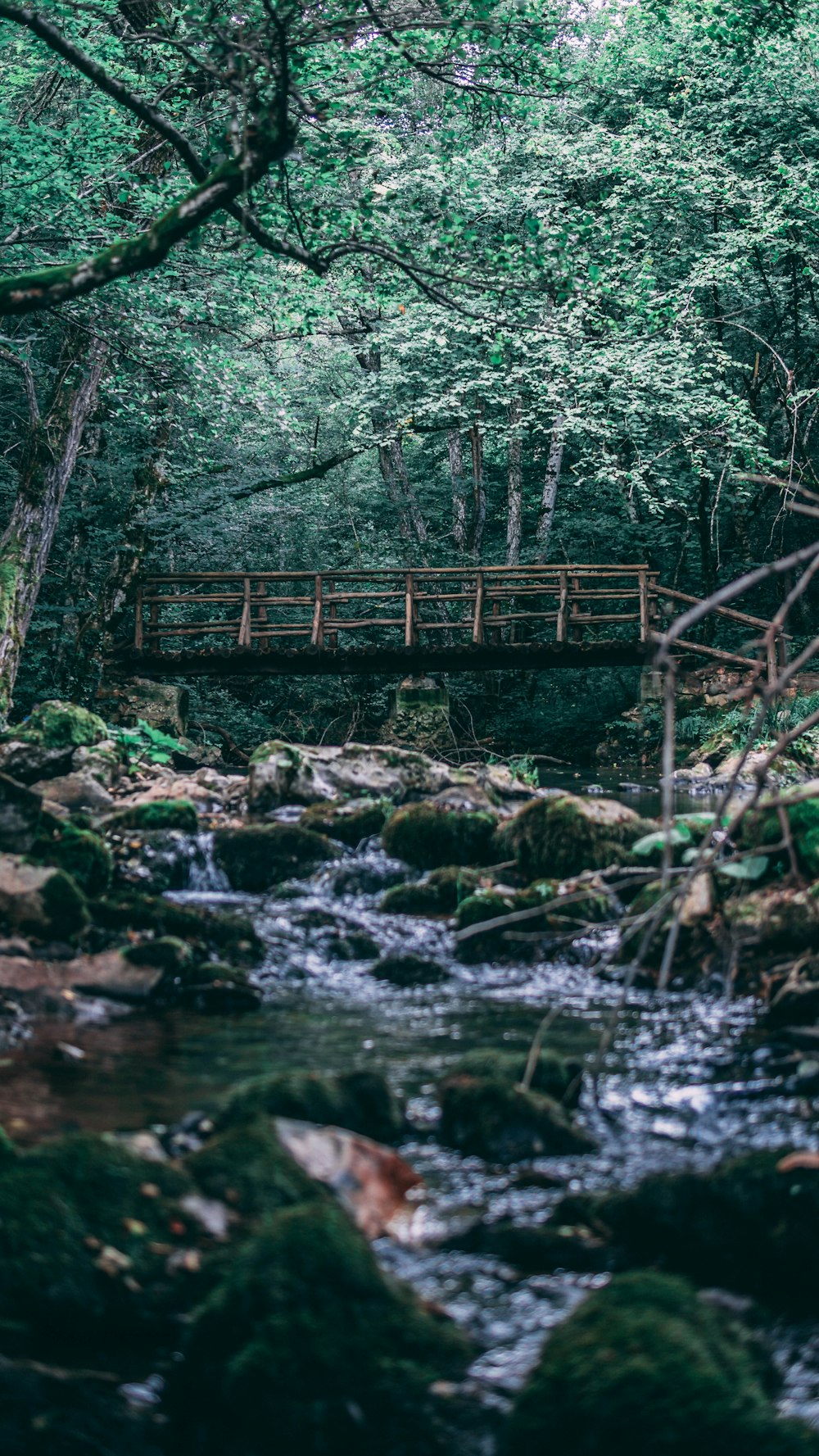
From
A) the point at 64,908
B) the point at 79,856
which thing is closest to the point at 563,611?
the point at 79,856

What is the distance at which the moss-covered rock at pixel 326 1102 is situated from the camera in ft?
13.2

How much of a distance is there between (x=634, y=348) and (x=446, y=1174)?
47.1ft

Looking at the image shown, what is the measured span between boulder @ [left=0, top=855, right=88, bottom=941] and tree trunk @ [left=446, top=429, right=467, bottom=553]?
1458 cm

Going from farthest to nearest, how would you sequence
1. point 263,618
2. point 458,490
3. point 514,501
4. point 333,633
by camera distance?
point 458,490
point 514,501
point 263,618
point 333,633

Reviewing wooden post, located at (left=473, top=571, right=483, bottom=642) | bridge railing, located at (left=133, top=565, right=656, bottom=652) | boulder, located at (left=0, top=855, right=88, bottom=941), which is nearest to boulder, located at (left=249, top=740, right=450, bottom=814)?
boulder, located at (left=0, top=855, right=88, bottom=941)

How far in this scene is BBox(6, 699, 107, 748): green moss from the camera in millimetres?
10977

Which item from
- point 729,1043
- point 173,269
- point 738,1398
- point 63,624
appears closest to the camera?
point 738,1398

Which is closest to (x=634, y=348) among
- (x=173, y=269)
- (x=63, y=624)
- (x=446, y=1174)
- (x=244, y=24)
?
(x=173, y=269)

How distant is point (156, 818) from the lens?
892 centimetres

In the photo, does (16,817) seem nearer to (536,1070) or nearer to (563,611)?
(536,1070)

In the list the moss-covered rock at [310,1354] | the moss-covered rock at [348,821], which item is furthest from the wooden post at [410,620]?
the moss-covered rock at [310,1354]

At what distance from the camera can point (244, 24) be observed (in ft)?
22.3

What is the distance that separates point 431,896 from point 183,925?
1838 millimetres

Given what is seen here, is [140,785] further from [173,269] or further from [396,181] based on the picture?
[396,181]
